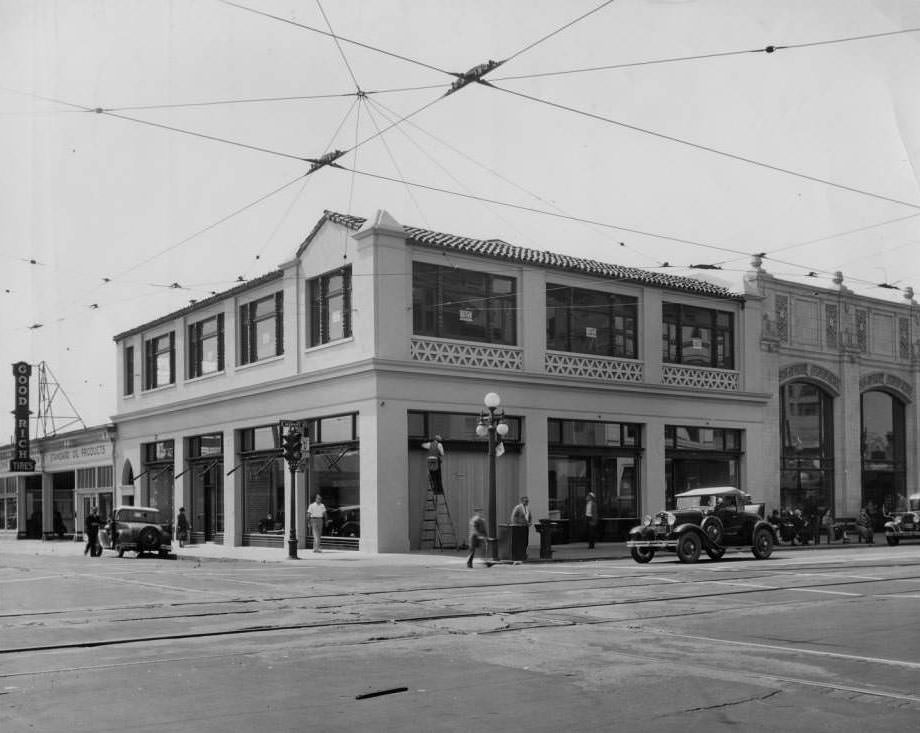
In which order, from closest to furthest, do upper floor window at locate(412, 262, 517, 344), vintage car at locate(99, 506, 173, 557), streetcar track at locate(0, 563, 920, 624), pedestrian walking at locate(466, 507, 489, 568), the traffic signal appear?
streetcar track at locate(0, 563, 920, 624) < pedestrian walking at locate(466, 507, 489, 568) < the traffic signal < upper floor window at locate(412, 262, 517, 344) < vintage car at locate(99, 506, 173, 557)

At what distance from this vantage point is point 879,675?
9.47m

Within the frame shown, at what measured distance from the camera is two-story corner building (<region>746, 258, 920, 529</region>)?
3975 centimetres

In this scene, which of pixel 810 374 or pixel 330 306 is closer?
pixel 330 306

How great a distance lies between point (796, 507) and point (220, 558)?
2179 centimetres

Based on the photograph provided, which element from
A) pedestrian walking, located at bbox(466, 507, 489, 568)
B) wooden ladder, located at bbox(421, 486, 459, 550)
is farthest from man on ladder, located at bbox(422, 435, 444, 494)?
pedestrian walking, located at bbox(466, 507, 489, 568)

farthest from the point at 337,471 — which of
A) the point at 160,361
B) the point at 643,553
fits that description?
the point at 160,361

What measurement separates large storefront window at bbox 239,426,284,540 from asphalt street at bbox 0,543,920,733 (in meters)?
14.0

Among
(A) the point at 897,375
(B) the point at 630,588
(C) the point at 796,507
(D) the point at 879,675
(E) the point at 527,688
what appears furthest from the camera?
(A) the point at 897,375

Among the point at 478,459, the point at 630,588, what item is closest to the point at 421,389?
the point at 478,459

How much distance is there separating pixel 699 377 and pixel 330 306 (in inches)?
541

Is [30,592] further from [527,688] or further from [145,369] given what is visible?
[145,369]

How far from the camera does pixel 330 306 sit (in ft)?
106

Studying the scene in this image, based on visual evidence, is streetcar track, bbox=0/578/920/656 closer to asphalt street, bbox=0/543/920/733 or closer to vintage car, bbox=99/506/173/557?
asphalt street, bbox=0/543/920/733

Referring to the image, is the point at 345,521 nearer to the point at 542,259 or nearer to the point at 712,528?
the point at 542,259
